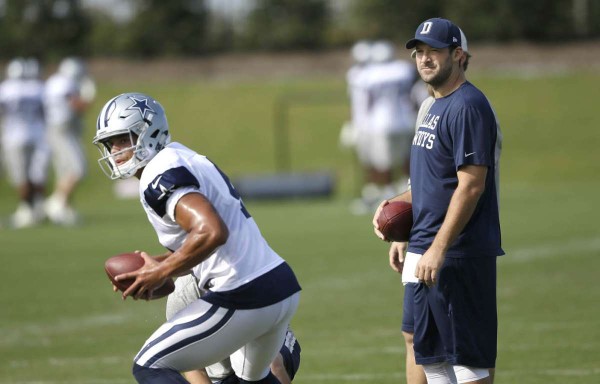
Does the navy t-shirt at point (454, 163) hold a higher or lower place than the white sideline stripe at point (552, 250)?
higher

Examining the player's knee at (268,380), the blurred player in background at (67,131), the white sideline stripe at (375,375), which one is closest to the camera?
the player's knee at (268,380)

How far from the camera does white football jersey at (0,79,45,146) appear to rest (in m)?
17.1

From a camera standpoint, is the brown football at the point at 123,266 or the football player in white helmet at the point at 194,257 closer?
the football player in white helmet at the point at 194,257

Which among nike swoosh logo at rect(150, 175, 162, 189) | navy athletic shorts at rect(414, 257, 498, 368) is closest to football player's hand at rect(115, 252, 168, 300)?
nike swoosh logo at rect(150, 175, 162, 189)

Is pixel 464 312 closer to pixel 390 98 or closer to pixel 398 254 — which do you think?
pixel 398 254

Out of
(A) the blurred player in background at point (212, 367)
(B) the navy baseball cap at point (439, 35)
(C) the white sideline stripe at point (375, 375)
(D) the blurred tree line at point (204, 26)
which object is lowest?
(D) the blurred tree line at point (204, 26)

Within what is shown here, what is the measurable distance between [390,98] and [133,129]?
13.1 meters

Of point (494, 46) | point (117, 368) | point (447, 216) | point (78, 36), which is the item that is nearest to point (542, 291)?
point (117, 368)

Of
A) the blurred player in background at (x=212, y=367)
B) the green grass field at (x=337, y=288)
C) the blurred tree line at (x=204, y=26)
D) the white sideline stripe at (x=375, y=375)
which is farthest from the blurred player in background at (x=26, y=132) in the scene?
the blurred tree line at (x=204, y=26)

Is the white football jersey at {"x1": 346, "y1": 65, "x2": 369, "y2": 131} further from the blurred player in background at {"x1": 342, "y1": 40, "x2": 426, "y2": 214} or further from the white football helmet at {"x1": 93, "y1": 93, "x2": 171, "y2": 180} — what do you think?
the white football helmet at {"x1": 93, "y1": 93, "x2": 171, "y2": 180}

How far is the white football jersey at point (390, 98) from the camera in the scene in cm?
1791

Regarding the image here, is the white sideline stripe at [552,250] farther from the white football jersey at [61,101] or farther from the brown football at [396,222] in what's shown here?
the white football jersey at [61,101]

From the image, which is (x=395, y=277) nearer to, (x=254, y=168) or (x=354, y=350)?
(x=354, y=350)

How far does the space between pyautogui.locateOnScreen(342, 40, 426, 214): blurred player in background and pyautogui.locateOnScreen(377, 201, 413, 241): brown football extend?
40.0 ft
